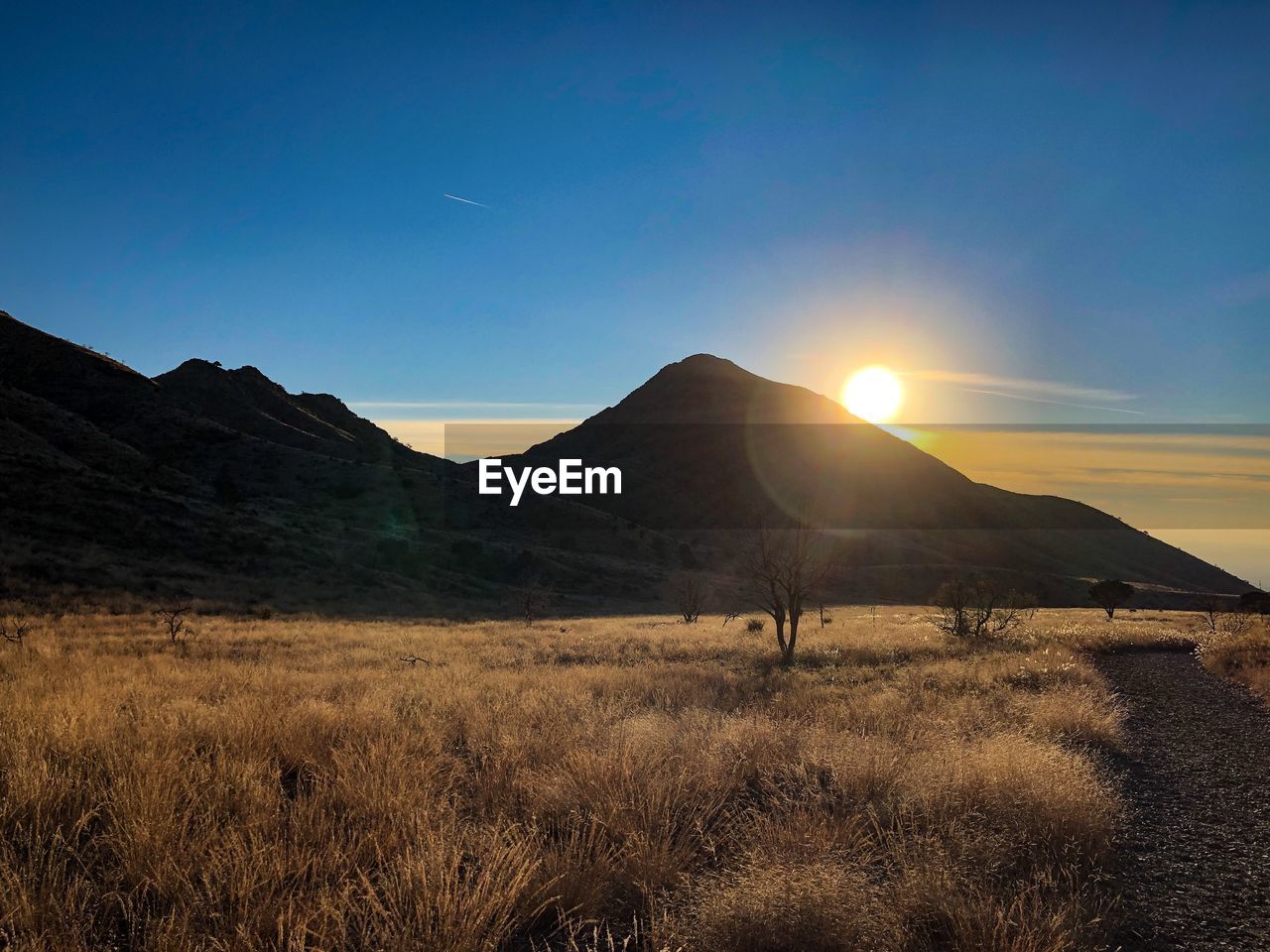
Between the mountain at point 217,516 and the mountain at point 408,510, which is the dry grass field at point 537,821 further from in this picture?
the mountain at point 217,516

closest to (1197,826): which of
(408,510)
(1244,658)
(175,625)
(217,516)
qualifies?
(1244,658)

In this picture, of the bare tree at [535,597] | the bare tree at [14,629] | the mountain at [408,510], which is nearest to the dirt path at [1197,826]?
the mountain at [408,510]

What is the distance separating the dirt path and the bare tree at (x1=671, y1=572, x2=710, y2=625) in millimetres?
24996

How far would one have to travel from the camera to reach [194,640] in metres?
18.5

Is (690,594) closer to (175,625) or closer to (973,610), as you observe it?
(973,610)

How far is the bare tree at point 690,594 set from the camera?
3781 centimetres

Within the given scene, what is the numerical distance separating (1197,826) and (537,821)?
226 inches

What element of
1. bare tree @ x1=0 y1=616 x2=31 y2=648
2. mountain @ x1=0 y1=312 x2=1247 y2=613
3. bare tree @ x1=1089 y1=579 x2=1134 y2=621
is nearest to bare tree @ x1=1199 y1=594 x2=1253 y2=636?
bare tree @ x1=1089 y1=579 x2=1134 y2=621

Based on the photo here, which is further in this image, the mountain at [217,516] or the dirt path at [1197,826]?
the mountain at [217,516]

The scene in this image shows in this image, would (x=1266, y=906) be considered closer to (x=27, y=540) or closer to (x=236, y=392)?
(x=27, y=540)

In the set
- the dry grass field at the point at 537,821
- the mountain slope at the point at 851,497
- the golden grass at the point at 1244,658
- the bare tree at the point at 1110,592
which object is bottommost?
the bare tree at the point at 1110,592

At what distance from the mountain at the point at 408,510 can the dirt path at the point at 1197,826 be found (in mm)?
9465

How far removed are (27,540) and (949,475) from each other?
160004 mm

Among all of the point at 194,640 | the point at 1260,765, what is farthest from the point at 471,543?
the point at 1260,765
